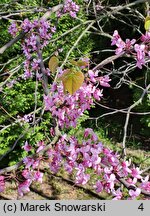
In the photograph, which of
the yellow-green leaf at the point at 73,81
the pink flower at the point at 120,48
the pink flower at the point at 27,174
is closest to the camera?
the yellow-green leaf at the point at 73,81

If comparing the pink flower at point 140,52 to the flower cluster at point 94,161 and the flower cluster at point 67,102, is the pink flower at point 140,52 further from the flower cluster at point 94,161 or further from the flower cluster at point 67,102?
the flower cluster at point 94,161

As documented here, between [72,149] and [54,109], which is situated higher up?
[54,109]

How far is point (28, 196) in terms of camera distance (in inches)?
144

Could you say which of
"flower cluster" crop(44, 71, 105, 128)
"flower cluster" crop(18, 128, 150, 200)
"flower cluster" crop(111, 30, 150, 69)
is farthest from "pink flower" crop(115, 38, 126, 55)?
"flower cluster" crop(18, 128, 150, 200)

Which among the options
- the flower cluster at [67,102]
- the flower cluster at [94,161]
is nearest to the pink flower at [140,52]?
the flower cluster at [67,102]

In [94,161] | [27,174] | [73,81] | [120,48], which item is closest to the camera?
[73,81]

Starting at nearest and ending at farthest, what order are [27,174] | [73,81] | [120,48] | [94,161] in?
[73,81] < [94,161] < [27,174] < [120,48]

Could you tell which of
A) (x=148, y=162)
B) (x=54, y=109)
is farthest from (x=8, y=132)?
(x=54, y=109)

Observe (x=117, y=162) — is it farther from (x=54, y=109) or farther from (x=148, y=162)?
(x=148, y=162)

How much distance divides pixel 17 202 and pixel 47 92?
0.58 metres

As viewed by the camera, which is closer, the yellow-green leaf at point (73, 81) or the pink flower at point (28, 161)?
the yellow-green leaf at point (73, 81)

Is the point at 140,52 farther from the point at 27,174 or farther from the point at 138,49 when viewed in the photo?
the point at 27,174

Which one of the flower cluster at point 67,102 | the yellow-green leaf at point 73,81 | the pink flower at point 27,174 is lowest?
the pink flower at point 27,174

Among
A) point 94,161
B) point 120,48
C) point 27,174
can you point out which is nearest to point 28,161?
point 27,174
